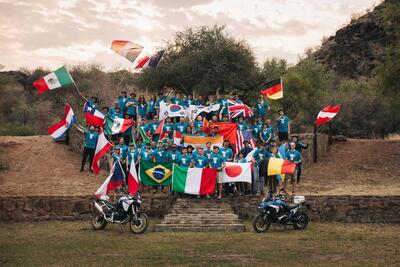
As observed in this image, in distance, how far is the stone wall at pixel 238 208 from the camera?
20.9 m

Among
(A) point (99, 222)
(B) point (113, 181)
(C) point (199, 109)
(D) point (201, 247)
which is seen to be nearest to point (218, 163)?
(B) point (113, 181)

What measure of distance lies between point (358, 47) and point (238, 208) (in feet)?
131

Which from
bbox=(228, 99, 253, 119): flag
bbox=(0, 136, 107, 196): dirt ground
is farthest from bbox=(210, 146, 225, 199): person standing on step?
bbox=(0, 136, 107, 196): dirt ground

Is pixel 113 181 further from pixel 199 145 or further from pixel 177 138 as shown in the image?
pixel 199 145

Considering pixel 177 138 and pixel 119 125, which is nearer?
pixel 177 138

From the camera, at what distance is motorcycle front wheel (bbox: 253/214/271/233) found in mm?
18656

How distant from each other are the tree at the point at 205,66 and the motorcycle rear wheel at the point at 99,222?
16.8 meters

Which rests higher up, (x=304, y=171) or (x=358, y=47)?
(x=358, y=47)

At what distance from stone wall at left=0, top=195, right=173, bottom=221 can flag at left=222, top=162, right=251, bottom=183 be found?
197 inches

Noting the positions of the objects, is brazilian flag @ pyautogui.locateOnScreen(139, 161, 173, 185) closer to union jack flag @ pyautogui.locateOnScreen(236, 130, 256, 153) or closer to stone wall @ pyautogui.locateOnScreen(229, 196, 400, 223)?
union jack flag @ pyautogui.locateOnScreen(236, 130, 256, 153)

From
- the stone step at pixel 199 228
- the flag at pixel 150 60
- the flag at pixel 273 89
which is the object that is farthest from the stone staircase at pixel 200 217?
the flag at pixel 150 60

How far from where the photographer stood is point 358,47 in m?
56.9

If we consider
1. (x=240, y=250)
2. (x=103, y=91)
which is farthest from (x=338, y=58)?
(x=240, y=250)

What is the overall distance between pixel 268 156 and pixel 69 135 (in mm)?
12129
